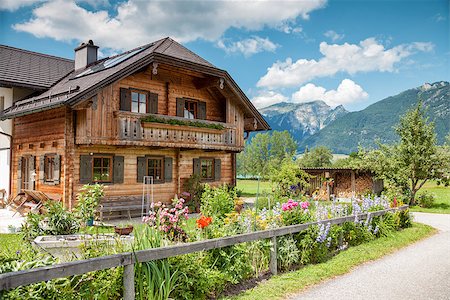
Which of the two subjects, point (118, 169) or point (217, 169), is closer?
point (118, 169)

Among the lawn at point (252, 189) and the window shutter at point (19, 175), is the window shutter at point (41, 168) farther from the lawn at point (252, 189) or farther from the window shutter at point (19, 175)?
the lawn at point (252, 189)

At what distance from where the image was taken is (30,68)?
62.5ft

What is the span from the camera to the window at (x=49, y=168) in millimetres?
15052

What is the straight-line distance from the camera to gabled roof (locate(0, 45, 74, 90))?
17416 mm

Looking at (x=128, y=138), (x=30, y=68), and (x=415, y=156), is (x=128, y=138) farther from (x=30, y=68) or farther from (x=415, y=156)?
(x=415, y=156)

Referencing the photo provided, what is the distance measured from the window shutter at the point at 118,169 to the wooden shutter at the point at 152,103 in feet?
7.31

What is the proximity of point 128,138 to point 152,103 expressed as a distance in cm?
232

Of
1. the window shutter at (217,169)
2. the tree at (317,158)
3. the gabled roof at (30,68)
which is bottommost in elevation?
the window shutter at (217,169)

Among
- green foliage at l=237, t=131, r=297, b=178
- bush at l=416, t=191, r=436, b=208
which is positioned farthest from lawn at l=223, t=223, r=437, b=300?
green foliage at l=237, t=131, r=297, b=178

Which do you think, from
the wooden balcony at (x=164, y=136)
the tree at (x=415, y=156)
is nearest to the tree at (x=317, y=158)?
the tree at (x=415, y=156)

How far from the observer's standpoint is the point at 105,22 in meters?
15.7

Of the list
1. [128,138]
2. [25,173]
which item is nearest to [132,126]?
[128,138]

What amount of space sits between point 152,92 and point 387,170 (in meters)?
13.5

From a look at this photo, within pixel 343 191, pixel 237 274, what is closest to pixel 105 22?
pixel 237 274
